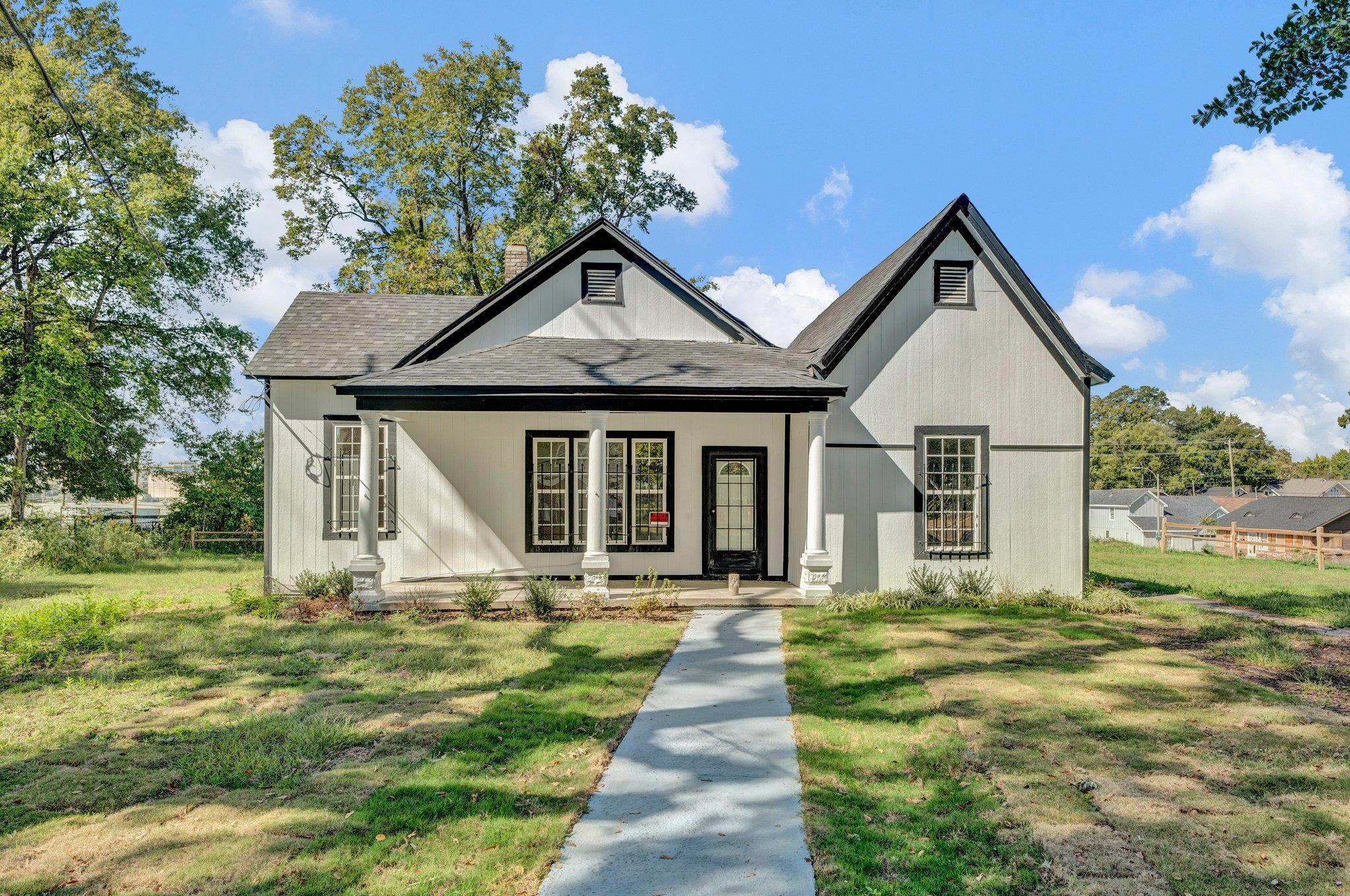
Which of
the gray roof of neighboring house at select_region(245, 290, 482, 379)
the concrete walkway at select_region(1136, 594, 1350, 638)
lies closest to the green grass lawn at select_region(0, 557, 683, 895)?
the gray roof of neighboring house at select_region(245, 290, 482, 379)

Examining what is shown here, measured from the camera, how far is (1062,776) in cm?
452

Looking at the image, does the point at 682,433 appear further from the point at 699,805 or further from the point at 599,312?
the point at 699,805

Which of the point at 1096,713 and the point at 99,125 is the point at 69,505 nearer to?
the point at 99,125

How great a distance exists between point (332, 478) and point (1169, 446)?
255 feet

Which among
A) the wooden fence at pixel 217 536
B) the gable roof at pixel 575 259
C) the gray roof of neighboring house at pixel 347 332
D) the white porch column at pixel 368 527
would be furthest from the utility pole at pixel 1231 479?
the white porch column at pixel 368 527

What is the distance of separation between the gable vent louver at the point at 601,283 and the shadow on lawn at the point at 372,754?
660 cm

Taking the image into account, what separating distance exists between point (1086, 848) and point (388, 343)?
1266cm

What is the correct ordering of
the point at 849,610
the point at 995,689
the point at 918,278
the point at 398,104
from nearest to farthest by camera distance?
the point at 995,689 < the point at 849,610 < the point at 918,278 < the point at 398,104

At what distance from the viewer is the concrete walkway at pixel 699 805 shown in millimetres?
3379

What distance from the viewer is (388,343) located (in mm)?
13047

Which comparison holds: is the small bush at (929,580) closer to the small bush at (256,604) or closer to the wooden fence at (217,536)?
the small bush at (256,604)

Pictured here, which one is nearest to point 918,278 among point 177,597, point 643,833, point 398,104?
point 643,833

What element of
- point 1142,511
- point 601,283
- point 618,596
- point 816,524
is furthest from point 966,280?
point 1142,511

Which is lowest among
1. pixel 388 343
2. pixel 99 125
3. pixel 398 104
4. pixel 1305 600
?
pixel 1305 600
